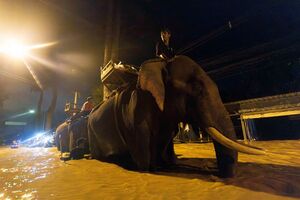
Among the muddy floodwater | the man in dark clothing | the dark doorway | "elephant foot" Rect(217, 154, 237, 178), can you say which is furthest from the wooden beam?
"elephant foot" Rect(217, 154, 237, 178)

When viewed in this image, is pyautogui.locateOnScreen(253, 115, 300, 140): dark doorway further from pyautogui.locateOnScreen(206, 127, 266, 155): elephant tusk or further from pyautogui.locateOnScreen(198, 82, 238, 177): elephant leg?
pyautogui.locateOnScreen(206, 127, 266, 155): elephant tusk

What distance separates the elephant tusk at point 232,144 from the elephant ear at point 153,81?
0.96 meters

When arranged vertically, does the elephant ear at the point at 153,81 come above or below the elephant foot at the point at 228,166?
above

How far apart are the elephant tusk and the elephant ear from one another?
0.96 m

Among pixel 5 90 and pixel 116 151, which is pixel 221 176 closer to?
pixel 116 151

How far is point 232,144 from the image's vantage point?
2916 millimetres

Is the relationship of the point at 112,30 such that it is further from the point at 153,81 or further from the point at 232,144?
the point at 232,144

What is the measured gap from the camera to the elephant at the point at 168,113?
3.15 meters

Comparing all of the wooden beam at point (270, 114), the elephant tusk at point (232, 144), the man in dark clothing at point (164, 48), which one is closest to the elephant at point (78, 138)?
the man in dark clothing at point (164, 48)

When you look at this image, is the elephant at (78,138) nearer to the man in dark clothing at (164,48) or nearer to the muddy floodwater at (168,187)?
the muddy floodwater at (168,187)

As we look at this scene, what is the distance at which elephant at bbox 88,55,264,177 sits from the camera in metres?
3.15

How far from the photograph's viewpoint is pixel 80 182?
3258 millimetres

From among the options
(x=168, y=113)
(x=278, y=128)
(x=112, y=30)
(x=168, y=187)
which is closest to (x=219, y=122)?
(x=168, y=113)

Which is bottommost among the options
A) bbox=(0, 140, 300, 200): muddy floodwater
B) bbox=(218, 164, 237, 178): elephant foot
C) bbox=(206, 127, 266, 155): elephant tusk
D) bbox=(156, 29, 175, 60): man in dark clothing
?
bbox=(0, 140, 300, 200): muddy floodwater
